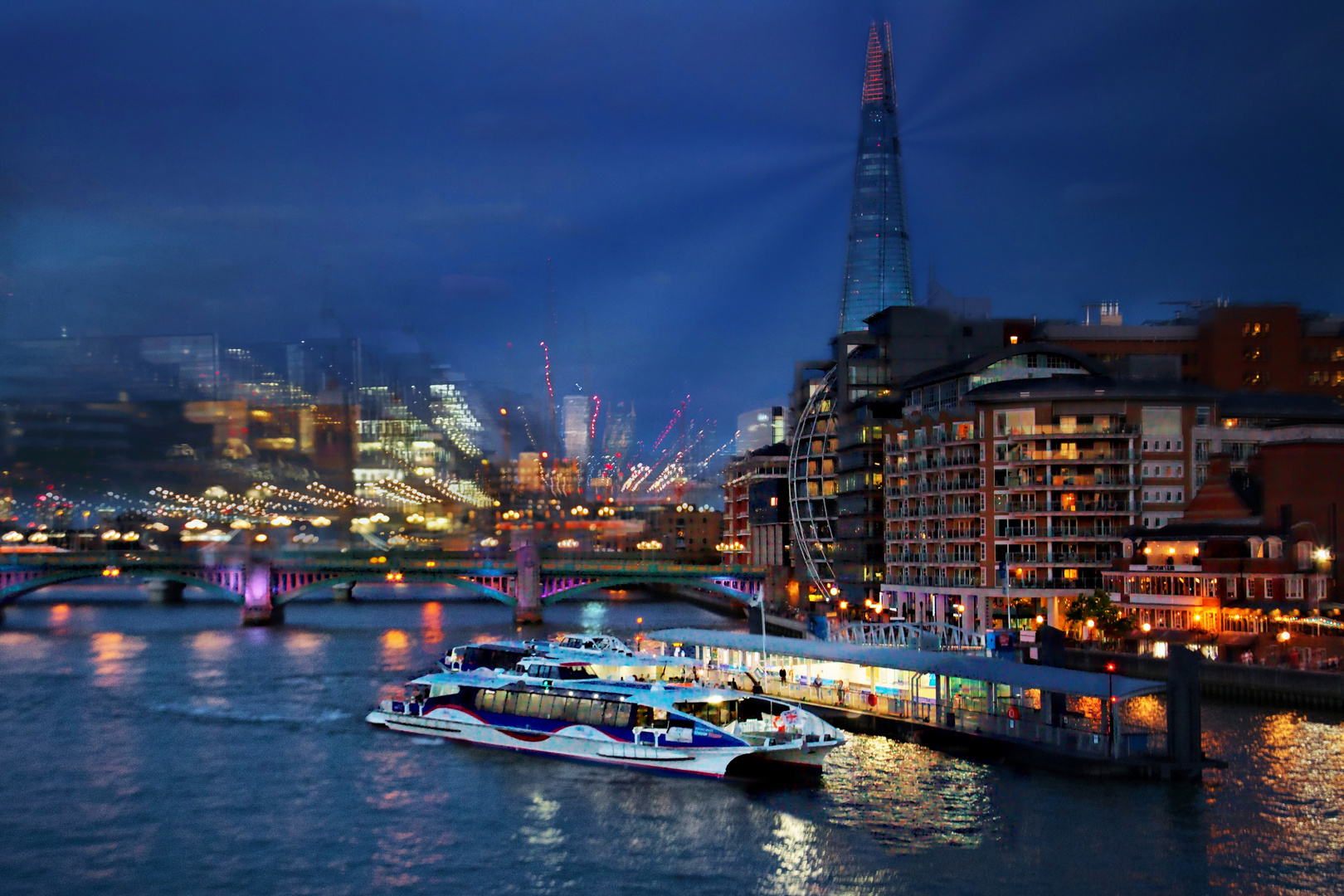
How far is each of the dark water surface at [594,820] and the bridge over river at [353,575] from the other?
54.2 m

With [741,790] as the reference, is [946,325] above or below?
above

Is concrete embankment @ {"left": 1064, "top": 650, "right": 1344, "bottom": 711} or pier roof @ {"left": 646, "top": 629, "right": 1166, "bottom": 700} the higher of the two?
pier roof @ {"left": 646, "top": 629, "right": 1166, "bottom": 700}

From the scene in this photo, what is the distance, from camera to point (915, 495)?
3597 inches

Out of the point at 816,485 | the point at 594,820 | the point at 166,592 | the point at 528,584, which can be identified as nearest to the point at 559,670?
the point at 594,820

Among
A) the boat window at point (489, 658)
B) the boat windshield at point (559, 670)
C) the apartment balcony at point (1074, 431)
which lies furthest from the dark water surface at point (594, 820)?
the apartment balcony at point (1074, 431)

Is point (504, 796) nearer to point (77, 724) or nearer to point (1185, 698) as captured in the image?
point (1185, 698)

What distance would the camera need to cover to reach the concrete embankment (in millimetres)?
54594

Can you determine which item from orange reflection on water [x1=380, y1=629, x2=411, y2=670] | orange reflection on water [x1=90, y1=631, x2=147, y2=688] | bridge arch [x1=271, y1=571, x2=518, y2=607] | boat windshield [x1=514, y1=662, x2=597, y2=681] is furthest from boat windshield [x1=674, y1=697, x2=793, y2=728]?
bridge arch [x1=271, y1=571, x2=518, y2=607]

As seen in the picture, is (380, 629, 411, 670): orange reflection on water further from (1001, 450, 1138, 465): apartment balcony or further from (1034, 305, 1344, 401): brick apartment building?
(1034, 305, 1344, 401): brick apartment building

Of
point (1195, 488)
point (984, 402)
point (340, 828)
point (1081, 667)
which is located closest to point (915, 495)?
point (984, 402)

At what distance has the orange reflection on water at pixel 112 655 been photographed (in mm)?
70688

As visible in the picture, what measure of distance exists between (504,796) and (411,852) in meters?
6.71

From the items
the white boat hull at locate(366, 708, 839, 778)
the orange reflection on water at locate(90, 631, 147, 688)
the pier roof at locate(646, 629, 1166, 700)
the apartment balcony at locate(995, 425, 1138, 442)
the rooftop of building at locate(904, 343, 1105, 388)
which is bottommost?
the orange reflection on water at locate(90, 631, 147, 688)

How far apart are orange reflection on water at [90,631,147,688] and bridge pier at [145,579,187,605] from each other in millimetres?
42901
